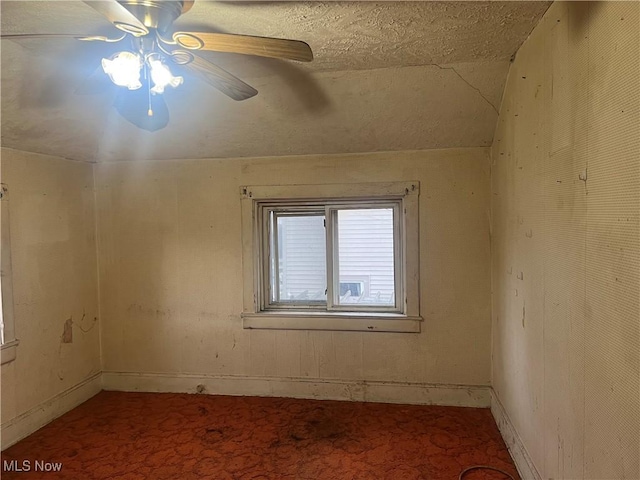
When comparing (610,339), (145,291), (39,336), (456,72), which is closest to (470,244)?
(456,72)

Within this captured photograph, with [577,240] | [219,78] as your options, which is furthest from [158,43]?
[577,240]

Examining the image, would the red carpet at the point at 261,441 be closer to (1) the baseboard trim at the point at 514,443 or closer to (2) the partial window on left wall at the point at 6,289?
(1) the baseboard trim at the point at 514,443

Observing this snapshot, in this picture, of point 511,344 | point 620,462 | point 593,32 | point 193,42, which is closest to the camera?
point 620,462

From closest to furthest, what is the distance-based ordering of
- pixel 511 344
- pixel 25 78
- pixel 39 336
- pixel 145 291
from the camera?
pixel 25 78
pixel 511 344
pixel 39 336
pixel 145 291

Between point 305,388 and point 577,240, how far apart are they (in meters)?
2.24

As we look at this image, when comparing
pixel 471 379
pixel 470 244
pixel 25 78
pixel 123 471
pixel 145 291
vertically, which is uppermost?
pixel 25 78

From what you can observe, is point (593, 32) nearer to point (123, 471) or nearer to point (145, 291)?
point (123, 471)

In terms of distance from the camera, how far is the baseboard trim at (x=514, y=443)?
195cm

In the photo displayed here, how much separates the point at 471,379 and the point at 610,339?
1.84 m

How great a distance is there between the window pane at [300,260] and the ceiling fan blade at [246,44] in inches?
71.2

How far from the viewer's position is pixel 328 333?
305cm

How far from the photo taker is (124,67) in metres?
1.40

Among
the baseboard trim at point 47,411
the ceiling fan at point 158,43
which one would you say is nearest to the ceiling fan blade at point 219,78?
the ceiling fan at point 158,43

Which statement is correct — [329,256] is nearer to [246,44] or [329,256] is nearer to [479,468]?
[479,468]
